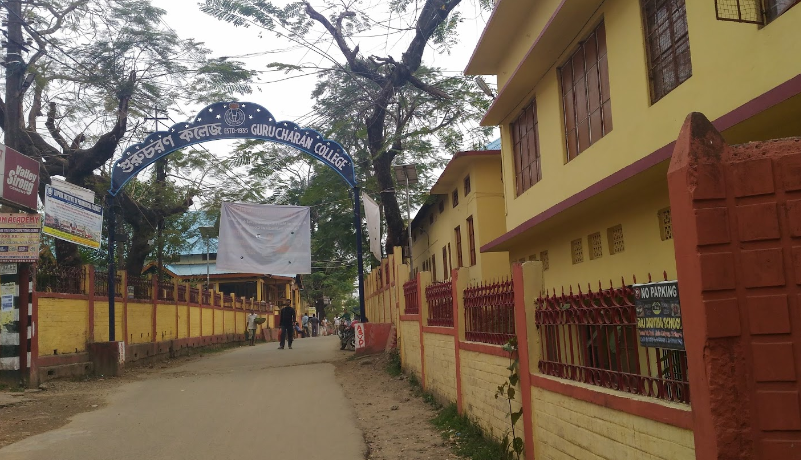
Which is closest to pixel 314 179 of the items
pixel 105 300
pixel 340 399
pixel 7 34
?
pixel 105 300

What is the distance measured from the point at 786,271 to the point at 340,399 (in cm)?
909

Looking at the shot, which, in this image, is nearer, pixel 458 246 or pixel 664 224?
pixel 664 224

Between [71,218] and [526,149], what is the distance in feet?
29.2

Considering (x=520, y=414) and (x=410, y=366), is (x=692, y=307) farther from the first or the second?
(x=410, y=366)

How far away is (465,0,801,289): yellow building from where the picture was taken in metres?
5.81

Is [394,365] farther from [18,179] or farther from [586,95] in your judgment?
[18,179]

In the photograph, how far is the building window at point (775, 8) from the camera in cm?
561

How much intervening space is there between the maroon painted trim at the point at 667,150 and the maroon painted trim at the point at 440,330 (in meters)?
2.21

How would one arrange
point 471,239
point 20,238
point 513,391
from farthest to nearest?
1. point 471,239
2. point 20,238
3. point 513,391

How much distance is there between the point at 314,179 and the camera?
922 inches

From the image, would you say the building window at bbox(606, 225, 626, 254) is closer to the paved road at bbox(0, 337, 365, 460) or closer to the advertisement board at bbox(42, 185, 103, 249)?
the paved road at bbox(0, 337, 365, 460)

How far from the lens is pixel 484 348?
24.4ft

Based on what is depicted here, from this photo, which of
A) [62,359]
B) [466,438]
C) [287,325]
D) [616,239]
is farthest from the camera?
[287,325]

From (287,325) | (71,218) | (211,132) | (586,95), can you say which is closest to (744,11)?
(586,95)
